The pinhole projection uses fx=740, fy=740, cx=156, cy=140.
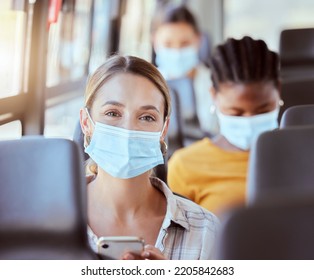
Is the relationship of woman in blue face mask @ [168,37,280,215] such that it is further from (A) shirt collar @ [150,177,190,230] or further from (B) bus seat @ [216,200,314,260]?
(B) bus seat @ [216,200,314,260]

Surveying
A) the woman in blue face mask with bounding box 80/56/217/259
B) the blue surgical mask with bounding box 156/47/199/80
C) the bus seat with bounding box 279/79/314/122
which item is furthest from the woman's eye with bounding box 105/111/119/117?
the blue surgical mask with bounding box 156/47/199/80

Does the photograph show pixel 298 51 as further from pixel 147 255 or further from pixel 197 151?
pixel 147 255

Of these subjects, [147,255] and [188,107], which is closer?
[147,255]

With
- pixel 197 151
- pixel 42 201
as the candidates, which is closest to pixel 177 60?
pixel 197 151

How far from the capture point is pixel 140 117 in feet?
6.04

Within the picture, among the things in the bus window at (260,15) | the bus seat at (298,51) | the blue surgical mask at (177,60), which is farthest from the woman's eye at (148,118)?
the bus window at (260,15)

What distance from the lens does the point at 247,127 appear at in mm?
2268

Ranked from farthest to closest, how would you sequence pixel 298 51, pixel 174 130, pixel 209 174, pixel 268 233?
pixel 298 51 → pixel 174 130 → pixel 209 174 → pixel 268 233

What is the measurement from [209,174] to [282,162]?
56 centimetres

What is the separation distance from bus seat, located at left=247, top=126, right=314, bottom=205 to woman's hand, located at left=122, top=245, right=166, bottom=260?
0.26m

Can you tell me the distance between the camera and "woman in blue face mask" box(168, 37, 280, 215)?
7.34 feet
